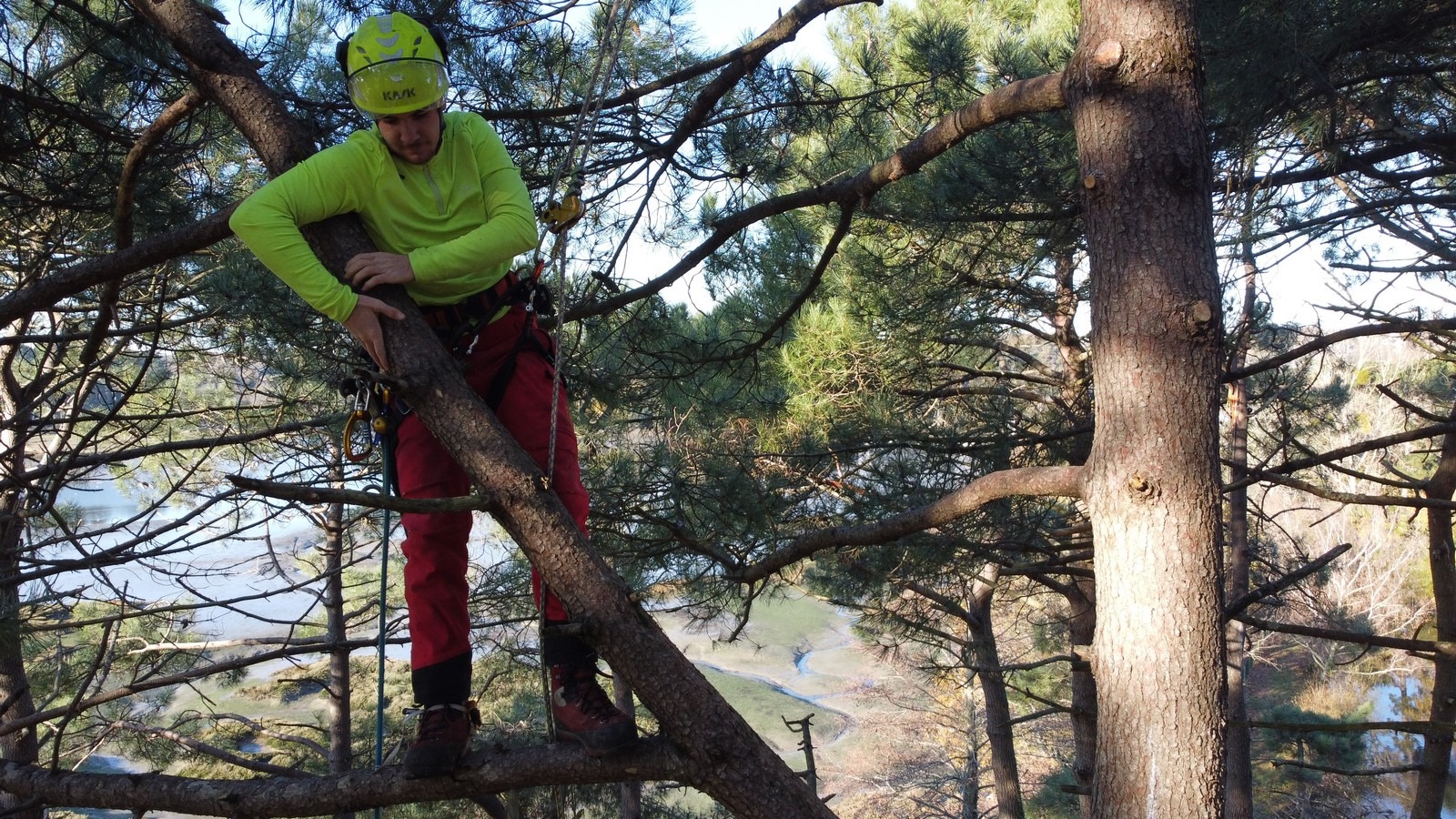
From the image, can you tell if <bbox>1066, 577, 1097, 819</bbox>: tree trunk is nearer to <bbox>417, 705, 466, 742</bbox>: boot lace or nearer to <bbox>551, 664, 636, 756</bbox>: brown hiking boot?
<bbox>551, 664, 636, 756</bbox>: brown hiking boot

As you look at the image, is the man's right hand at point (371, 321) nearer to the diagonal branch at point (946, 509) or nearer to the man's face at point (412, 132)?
the man's face at point (412, 132)

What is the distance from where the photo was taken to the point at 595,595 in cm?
177

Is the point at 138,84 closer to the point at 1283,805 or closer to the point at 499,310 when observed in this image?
the point at 499,310

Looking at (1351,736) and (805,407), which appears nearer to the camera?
(805,407)

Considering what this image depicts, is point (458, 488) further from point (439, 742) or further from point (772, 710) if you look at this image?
point (772, 710)

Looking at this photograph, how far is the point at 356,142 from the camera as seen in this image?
6.40 ft

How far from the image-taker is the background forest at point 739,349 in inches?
77.4

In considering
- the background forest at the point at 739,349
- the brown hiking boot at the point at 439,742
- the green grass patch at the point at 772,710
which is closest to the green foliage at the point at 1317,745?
the background forest at the point at 739,349

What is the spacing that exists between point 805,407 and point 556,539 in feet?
16.8

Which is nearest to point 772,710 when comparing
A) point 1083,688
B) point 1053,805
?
point 1053,805

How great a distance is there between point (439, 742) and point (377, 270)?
2.90ft

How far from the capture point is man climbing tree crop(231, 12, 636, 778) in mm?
1843

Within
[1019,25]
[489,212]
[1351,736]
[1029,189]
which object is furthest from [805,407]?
[1351,736]

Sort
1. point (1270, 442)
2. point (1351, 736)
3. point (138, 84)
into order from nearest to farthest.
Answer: point (138, 84), point (1270, 442), point (1351, 736)
